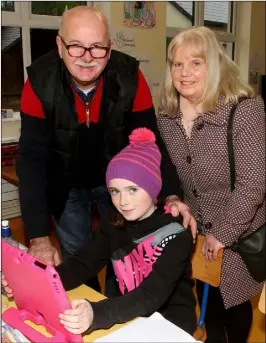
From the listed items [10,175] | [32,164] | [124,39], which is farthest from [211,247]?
[124,39]

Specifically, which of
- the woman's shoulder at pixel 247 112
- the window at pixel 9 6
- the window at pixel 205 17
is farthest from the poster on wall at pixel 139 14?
the woman's shoulder at pixel 247 112

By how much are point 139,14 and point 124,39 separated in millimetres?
285

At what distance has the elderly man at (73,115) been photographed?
137 cm

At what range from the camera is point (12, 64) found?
3281mm

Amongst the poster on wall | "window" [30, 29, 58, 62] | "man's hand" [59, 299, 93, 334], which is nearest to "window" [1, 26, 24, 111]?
"window" [30, 29, 58, 62]

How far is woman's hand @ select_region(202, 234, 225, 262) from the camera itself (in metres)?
1.32

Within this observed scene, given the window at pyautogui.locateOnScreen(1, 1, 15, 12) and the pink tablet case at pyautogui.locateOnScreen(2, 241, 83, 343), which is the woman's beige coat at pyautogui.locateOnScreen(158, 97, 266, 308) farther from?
the window at pyautogui.locateOnScreen(1, 1, 15, 12)

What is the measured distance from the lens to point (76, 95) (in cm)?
149

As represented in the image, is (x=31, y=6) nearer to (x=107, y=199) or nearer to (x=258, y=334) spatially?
(x=107, y=199)

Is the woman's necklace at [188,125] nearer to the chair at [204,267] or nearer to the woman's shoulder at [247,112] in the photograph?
the woman's shoulder at [247,112]

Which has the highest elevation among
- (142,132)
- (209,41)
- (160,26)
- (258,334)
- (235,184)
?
(160,26)

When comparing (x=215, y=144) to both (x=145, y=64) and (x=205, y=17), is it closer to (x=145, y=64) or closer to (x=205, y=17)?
(x=145, y=64)

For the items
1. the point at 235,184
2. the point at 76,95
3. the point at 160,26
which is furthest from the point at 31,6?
the point at 235,184

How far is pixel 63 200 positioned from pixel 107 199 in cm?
18
